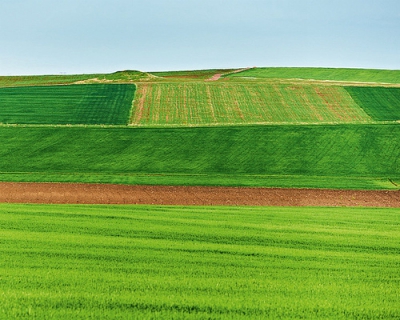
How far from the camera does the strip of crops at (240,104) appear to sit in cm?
5222

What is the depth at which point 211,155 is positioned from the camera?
39750 millimetres

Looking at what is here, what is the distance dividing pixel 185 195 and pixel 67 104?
34.7m

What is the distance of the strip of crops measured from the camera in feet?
171

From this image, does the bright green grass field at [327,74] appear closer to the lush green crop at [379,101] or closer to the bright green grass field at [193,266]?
the lush green crop at [379,101]

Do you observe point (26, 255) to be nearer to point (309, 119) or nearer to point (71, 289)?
point (71, 289)

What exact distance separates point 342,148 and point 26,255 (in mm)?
34310

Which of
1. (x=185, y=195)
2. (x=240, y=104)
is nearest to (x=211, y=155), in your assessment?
(x=185, y=195)

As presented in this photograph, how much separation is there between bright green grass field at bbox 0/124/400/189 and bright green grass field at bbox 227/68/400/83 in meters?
43.6

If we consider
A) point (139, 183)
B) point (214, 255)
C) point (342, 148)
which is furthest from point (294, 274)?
point (342, 148)

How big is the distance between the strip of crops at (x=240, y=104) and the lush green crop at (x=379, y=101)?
1299mm

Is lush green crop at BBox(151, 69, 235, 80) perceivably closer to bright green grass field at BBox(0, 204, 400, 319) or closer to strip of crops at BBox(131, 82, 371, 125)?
strip of crops at BBox(131, 82, 371, 125)

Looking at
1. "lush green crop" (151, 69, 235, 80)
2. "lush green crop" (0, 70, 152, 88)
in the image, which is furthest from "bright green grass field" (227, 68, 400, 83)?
"lush green crop" (0, 70, 152, 88)

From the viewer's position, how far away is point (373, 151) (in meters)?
41.0

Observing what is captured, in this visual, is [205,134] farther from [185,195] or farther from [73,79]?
[73,79]
